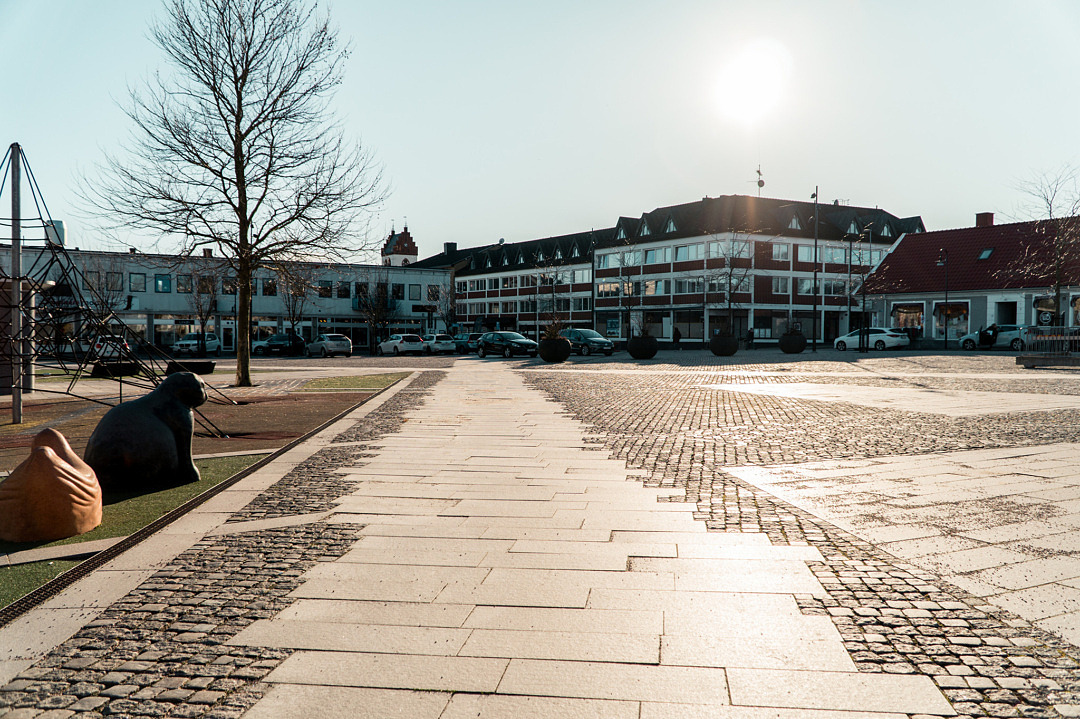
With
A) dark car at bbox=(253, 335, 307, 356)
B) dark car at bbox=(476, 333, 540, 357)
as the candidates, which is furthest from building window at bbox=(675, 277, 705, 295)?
dark car at bbox=(253, 335, 307, 356)

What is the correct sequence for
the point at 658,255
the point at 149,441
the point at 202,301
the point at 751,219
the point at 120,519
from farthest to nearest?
the point at 658,255 → the point at 751,219 → the point at 202,301 → the point at 149,441 → the point at 120,519

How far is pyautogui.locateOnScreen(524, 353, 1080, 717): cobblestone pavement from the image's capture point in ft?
10.5

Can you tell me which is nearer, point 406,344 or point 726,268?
point 406,344

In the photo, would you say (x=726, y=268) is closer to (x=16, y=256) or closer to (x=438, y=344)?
(x=438, y=344)

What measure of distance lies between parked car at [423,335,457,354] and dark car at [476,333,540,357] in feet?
24.9

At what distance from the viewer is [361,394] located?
17.0m

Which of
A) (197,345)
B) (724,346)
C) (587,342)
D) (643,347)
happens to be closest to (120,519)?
(643,347)

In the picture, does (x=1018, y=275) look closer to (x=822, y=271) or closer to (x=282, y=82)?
(x=822, y=271)

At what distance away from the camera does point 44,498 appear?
5020mm

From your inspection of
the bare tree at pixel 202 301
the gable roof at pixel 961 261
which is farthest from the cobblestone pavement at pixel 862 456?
the bare tree at pixel 202 301

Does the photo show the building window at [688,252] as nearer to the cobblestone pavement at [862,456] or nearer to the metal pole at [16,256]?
the cobblestone pavement at [862,456]

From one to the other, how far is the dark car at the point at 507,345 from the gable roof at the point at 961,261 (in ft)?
87.9

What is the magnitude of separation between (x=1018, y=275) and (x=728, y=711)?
52146mm

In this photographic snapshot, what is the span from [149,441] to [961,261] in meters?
55.5
